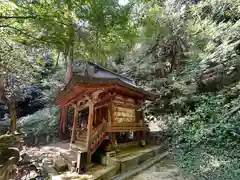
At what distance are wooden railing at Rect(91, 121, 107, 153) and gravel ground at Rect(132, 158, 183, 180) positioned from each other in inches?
55.3

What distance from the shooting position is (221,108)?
19.5 ft

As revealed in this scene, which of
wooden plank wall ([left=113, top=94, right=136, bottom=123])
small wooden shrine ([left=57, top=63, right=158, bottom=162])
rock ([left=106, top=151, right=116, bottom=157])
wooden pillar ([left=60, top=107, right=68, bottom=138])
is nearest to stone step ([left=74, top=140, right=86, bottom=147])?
small wooden shrine ([left=57, top=63, right=158, bottom=162])

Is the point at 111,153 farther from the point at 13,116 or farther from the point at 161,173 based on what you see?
the point at 13,116

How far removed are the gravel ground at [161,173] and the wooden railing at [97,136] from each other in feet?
4.61

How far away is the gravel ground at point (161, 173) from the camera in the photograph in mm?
4098

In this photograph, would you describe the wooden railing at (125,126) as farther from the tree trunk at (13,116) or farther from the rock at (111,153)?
the tree trunk at (13,116)

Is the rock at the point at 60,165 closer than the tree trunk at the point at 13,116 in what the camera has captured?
Yes

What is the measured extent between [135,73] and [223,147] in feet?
20.6

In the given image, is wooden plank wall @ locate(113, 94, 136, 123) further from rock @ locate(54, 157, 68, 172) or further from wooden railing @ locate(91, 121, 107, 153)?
rock @ locate(54, 157, 68, 172)

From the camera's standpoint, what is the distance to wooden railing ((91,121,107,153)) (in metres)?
4.80

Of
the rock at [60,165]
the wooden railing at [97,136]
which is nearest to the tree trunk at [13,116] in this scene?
the rock at [60,165]

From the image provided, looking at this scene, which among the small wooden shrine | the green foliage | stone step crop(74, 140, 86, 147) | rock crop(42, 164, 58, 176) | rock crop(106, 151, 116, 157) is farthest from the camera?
the green foliage

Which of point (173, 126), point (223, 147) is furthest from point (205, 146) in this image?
point (173, 126)

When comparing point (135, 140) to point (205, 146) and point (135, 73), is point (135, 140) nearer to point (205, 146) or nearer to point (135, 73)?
point (205, 146)
